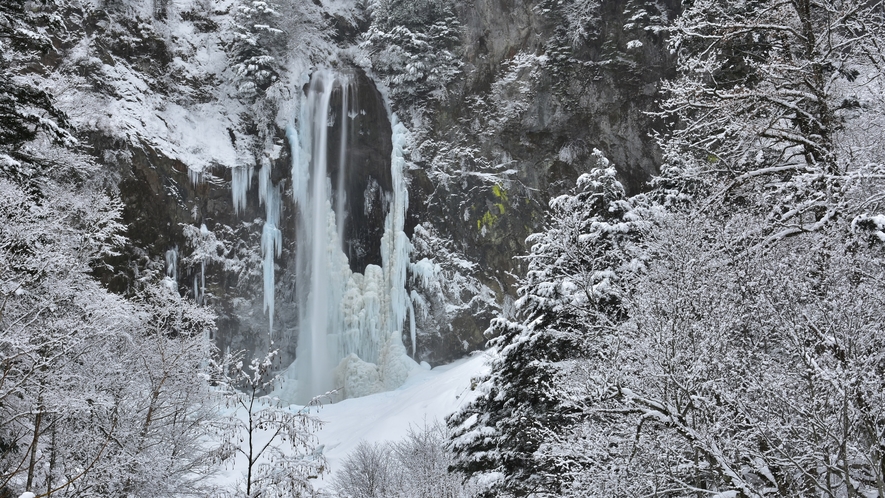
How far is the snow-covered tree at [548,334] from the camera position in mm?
11219

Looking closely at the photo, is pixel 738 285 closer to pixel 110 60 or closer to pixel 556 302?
pixel 556 302

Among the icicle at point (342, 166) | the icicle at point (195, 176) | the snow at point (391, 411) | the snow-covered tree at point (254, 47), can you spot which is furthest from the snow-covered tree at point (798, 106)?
the snow-covered tree at point (254, 47)

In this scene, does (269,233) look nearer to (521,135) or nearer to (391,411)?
(391,411)

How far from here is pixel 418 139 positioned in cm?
3353

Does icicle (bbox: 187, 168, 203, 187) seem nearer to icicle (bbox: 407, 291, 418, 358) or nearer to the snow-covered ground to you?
icicle (bbox: 407, 291, 418, 358)

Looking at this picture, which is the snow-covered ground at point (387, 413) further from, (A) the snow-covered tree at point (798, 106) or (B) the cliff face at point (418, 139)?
(A) the snow-covered tree at point (798, 106)

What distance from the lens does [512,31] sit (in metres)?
32.4

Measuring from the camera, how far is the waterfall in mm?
30180

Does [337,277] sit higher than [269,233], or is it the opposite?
[269,233]

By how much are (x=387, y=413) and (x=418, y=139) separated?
49.1 feet

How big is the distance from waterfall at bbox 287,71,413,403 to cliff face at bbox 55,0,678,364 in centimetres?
61

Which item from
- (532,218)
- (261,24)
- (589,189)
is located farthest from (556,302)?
(261,24)

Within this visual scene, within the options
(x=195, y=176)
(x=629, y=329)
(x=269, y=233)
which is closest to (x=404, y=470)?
(x=629, y=329)

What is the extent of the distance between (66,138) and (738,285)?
35.7 ft
